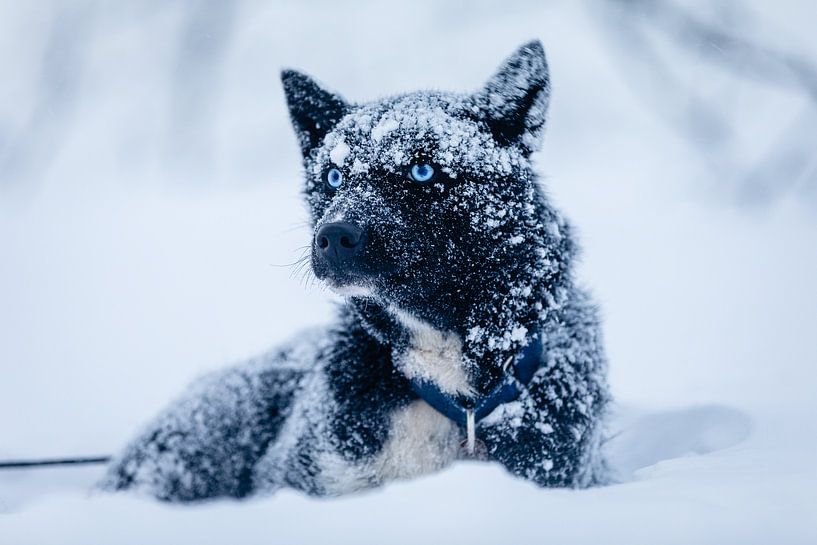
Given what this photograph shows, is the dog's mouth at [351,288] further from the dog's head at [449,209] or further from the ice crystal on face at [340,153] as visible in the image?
the ice crystal on face at [340,153]

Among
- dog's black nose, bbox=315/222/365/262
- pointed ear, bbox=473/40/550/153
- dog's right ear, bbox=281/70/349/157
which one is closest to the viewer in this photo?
dog's black nose, bbox=315/222/365/262

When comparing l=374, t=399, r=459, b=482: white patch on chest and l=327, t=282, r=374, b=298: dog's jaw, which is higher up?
l=327, t=282, r=374, b=298: dog's jaw

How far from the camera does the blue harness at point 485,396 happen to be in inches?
82.9

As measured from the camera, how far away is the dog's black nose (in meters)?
1.79

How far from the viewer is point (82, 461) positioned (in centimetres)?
271

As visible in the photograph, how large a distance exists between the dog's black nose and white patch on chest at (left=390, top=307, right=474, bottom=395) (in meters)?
0.36

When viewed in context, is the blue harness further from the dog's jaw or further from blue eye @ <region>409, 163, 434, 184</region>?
blue eye @ <region>409, 163, 434, 184</region>

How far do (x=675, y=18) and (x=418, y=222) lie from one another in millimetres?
1045

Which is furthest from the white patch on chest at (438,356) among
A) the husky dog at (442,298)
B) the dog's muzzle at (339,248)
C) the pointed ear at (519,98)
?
the pointed ear at (519,98)

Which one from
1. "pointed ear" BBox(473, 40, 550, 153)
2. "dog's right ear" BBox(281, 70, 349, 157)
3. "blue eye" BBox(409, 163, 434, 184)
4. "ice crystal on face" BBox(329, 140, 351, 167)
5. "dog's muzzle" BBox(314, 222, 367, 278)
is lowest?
"dog's muzzle" BBox(314, 222, 367, 278)

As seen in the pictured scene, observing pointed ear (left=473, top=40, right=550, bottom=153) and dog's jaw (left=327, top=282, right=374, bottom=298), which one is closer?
dog's jaw (left=327, top=282, right=374, bottom=298)

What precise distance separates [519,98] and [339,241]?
2.53 ft

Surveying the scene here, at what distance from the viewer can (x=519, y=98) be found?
2.06m

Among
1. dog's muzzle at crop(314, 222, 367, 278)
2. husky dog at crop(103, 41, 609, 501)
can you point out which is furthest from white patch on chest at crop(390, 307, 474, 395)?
dog's muzzle at crop(314, 222, 367, 278)
